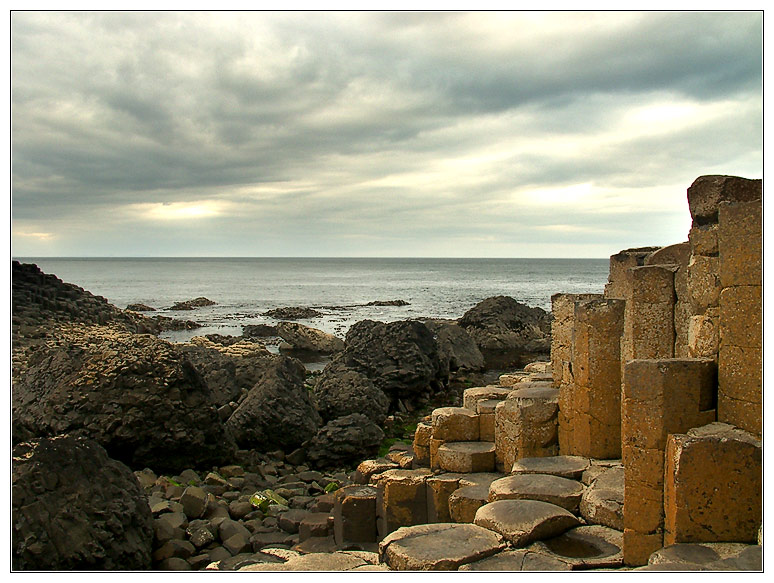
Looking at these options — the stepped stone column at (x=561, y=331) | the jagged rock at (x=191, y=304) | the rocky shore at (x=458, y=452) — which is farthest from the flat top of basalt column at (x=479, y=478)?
the jagged rock at (x=191, y=304)

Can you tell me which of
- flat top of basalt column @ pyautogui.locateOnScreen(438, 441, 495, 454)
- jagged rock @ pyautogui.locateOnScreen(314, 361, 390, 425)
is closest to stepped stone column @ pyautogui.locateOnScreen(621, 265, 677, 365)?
flat top of basalt column @ pyautogui.locateOnScreen(438, 441, 495, 454)

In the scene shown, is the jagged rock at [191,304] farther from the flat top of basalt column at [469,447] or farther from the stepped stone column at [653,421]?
the stepped stone column at [653,421]

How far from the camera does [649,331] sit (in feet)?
19.9

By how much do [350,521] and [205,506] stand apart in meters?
2.31

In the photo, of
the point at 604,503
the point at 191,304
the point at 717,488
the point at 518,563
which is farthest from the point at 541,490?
the point at 191,304

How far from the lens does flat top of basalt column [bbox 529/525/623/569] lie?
4.92m

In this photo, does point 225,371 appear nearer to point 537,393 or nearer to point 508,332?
point 537,393

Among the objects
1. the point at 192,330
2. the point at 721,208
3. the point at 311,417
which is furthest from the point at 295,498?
the point at 192,330

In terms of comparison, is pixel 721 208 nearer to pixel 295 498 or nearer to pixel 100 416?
pixel 295 498

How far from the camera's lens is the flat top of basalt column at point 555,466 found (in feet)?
21.4

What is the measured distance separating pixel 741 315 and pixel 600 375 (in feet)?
7.98

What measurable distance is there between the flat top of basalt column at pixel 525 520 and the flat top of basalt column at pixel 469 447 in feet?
7.72

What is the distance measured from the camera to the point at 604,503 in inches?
222

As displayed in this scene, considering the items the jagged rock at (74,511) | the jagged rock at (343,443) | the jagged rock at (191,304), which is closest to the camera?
the jagged rock at (74,511)
